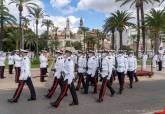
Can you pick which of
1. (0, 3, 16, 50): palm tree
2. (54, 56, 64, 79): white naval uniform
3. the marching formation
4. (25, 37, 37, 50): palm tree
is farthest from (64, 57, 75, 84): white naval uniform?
(25, 37, 37, 50): palm tree

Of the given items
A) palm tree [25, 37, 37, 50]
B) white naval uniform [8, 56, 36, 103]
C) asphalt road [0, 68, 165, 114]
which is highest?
palm tree [25, 37, 37, 50]

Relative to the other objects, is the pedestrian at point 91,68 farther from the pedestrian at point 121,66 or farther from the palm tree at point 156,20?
the palm tree at point 156,20

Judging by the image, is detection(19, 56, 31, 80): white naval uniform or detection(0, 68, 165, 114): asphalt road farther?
detection(19, 56, 31, 80): white naval uniform

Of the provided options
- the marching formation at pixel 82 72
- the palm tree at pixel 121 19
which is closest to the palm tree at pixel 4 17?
the palm tree at pixel 121 19

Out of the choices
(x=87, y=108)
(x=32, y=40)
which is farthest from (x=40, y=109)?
(x=32, y=40)

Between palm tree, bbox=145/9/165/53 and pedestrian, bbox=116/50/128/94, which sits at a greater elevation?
palm tree, bbox=145/9/165/53

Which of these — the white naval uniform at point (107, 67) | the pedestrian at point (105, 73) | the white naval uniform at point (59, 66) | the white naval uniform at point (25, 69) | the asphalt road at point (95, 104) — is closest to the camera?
the asphalt road at point (95, 104)

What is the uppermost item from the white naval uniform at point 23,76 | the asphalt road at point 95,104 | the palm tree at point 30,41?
the palm tree at point 30,41

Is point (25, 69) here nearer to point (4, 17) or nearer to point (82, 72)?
point (82, 72)

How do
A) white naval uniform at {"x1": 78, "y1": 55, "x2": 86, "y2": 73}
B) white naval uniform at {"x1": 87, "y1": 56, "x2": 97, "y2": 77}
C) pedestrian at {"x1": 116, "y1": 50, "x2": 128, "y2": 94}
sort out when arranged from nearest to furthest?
white naval uniform at {"x1": 87, "y1": 56, "x2": 97, "y2": 77}
white naval uniform at {"x1": 78, "y1": 55, "x2": 86, "y2": 73}
pedestrian at {"x1": 116, "y1": 50, "x2": 128, "y2": 94}

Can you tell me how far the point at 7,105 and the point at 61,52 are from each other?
2.40 metres

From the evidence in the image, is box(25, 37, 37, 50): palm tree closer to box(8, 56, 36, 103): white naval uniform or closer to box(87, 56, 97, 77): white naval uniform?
box(87, 56, 97, 77): white naval uniform

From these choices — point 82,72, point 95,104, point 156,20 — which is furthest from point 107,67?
point 156,20

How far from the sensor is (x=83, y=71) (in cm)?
1530
